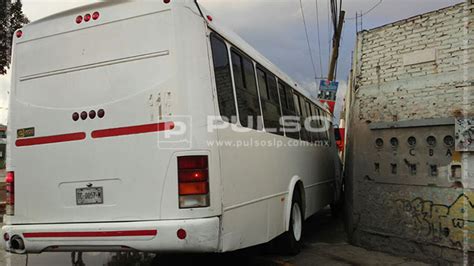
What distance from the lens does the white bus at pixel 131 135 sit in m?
3.88

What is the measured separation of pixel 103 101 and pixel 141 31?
2.57 ft

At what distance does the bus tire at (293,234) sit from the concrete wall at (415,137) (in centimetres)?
125

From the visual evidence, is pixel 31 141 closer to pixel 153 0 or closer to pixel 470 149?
pixel 153 0

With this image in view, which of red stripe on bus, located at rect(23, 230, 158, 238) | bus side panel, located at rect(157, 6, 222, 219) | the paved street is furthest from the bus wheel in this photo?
red stripe on bus, located at rect(23, 230, 158, 238)

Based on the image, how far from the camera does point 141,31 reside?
4.12 m

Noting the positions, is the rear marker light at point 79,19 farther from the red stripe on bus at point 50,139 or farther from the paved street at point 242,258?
the paved street at point 242,258

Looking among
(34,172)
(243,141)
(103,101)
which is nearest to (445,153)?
(243,141)

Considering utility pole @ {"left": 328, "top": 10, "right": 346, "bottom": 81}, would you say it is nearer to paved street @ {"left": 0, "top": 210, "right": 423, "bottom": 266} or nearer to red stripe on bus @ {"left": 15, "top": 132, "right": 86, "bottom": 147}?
paved street @ {"left": 0, "top": 210, "right": 423, "bottom": 266}

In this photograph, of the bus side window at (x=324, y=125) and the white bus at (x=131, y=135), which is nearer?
the white bus at (x=131, y=135)

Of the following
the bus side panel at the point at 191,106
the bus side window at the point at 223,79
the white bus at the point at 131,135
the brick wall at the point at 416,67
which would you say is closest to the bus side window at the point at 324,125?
the brick wall at the point at 416,67

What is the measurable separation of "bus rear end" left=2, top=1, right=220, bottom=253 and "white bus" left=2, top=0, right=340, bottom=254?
0.01 metres

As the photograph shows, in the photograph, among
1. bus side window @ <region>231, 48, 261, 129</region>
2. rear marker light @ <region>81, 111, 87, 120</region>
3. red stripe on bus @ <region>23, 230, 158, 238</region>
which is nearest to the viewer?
red stripe on bus @ <region>23, 230, 158, 238</region>

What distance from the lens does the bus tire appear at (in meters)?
6.34

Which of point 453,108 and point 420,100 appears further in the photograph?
point 420,100
